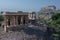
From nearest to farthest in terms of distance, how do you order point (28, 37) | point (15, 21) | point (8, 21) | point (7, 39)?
1. point (7, 39)
2. point (28, 37)
3. point (8, 21)
4. point (15, 21)

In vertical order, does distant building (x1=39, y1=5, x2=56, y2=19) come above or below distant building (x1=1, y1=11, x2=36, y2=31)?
below

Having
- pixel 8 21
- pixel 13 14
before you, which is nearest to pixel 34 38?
pixel 8 21

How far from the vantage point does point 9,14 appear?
21.0ft

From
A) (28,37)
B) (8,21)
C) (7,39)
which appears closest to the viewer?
(7,39)

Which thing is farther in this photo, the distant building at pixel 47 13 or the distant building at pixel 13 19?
the distant building at pixel 47 13

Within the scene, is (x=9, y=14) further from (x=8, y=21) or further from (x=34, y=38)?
Result: (x=34, y=38)

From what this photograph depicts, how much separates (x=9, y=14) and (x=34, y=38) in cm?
219

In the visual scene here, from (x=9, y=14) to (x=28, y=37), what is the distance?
2.20 m

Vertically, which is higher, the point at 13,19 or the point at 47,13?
the point at 13,19

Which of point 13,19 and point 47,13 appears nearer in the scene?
point 13,19

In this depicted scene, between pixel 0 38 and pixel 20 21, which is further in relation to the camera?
pixel 20 21

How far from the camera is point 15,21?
21.5 ft

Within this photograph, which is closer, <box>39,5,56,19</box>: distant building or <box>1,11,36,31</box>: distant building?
<box>1,11,36,31</box>: distant building

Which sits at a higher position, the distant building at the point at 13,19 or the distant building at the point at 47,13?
the distant building at the point at 13,19
